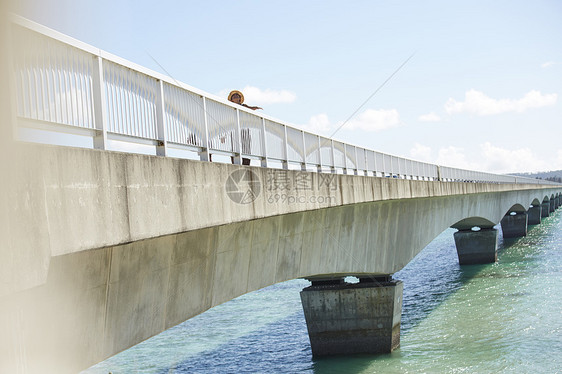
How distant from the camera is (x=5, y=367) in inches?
191

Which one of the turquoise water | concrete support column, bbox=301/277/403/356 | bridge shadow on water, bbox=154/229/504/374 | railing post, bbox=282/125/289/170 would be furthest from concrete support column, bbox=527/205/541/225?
railing post, bbox=282/125/289/170

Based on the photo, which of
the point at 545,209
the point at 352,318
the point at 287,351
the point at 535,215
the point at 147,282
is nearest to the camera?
the point at 147,282

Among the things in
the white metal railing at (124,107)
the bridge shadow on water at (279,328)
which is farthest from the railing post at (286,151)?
the bridge shadow on water at (279,328)

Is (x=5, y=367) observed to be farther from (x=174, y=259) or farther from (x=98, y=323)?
(x=174, y=259)

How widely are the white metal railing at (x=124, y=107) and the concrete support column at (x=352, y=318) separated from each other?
27.1ft

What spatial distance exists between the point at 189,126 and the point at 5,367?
395cm

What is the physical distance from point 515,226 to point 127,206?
6108 centimetres

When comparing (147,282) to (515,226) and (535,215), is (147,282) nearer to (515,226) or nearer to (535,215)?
(515,226)

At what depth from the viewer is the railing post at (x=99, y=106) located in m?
5.85

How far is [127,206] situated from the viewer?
5.55 m

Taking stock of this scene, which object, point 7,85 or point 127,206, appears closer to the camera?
point 7,85

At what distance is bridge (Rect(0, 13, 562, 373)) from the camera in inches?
180

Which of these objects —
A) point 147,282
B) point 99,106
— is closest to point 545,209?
point 147,282

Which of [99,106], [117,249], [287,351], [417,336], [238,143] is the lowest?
[417,336]
